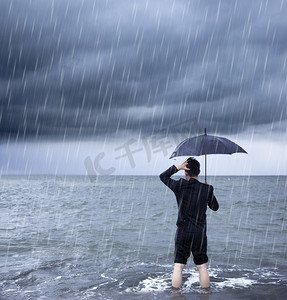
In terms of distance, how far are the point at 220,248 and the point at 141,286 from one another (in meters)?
4.29

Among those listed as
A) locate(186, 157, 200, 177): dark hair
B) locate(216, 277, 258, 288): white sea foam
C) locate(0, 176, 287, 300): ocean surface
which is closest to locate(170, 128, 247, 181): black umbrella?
locate(186, 157, 200, 177): dark hair

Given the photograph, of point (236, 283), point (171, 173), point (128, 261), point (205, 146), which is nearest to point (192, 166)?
point (171, 173)

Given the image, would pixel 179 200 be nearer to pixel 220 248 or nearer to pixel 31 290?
pixel 31 290

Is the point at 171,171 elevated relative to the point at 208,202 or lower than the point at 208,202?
elevated

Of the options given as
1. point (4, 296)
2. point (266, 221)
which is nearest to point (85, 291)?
point (4, 296)

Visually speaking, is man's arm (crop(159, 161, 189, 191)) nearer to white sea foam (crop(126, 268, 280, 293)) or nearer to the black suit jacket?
the black suit jacket

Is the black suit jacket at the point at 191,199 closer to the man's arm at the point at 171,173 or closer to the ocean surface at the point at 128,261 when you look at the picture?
the man's arm at the point at 171,173

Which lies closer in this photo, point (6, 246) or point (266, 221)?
point (6, 246)

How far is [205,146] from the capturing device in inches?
187

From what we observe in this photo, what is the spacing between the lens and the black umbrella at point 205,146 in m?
4.72

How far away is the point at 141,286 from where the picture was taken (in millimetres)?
5957

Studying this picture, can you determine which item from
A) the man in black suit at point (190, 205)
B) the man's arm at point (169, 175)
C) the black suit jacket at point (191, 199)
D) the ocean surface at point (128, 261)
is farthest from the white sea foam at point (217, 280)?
the man's arm at point (169, 175)

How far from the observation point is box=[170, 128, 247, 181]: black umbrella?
472cm

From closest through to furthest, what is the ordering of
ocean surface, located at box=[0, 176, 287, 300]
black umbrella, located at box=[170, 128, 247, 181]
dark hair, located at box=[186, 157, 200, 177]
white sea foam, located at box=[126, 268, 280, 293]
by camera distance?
dark hair, located at box=[186, 157, 200, 177], black umbrella, located at box=[170, 128, 247, 181], ocean surface, located at box=[0, 176, 287, 300], white sea foam, located at box=[126, 268, 280, 293]
